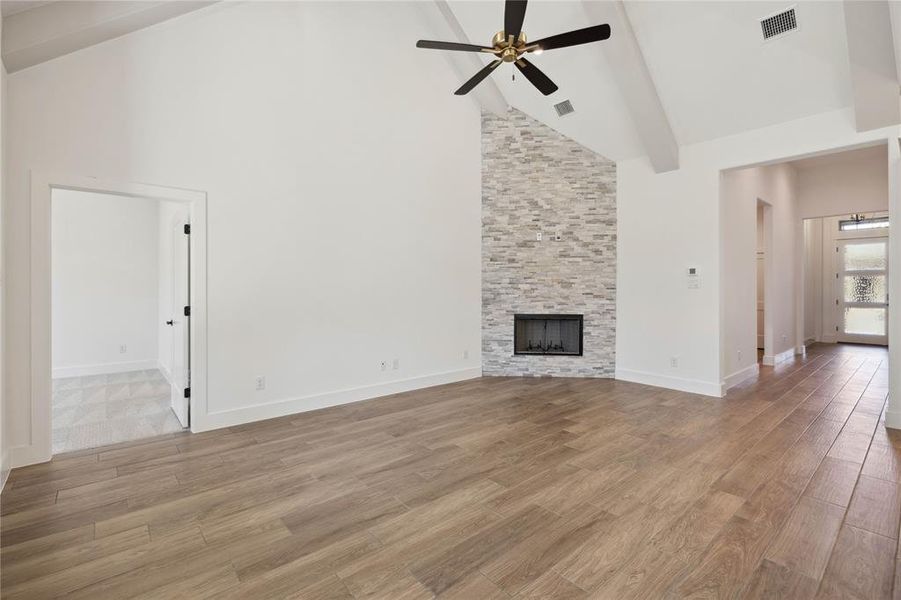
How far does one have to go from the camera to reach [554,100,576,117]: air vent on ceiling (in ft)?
17.2

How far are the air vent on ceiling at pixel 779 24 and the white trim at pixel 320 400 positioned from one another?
4.84 metres

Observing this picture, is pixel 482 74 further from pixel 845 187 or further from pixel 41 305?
pixel 845 187

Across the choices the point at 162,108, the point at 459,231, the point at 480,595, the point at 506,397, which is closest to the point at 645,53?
the point at 459,231

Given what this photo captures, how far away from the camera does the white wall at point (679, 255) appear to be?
458cm

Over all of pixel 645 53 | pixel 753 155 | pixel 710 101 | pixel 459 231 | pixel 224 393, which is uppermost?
pixel 645 53

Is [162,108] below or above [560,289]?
above

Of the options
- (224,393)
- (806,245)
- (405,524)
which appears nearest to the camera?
(405,524)

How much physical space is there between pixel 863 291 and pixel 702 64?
899cm

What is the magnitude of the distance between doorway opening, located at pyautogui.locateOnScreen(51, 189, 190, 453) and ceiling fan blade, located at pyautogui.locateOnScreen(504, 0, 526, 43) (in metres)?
4.40

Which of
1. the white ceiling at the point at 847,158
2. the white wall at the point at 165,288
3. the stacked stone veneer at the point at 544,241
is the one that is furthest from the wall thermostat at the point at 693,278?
the white wall at the point at 165,288

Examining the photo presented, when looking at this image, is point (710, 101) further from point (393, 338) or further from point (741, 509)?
point (393, 338)

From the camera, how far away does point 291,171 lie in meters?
4.15

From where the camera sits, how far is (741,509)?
2.33m

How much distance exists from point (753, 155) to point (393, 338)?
4.68 metres
